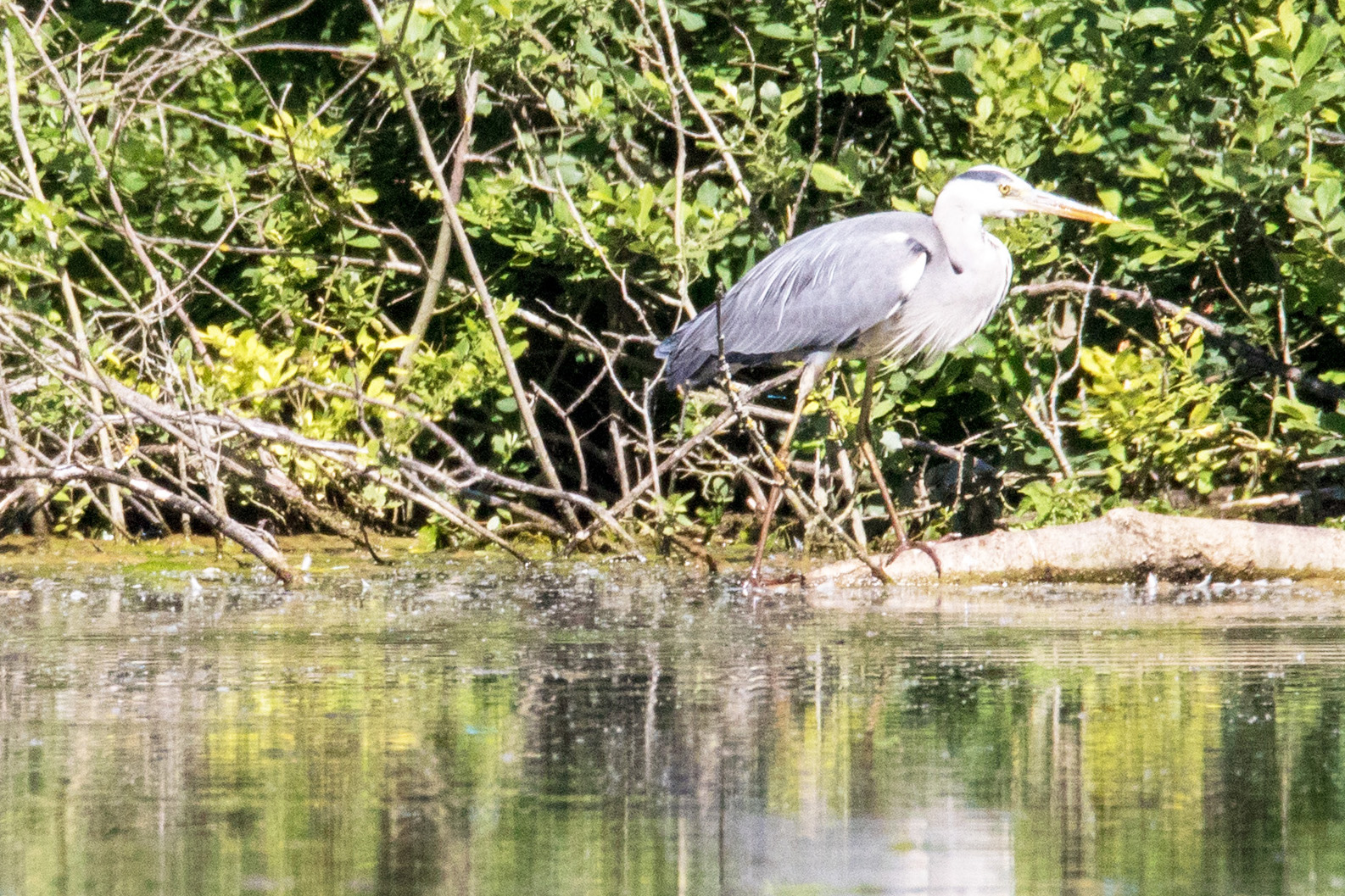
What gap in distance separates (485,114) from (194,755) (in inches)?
191

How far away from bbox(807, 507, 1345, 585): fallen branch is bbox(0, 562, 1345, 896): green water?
1.60 ft

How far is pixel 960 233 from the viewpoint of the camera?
6.92m

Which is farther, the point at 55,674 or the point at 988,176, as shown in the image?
the point at 988,176

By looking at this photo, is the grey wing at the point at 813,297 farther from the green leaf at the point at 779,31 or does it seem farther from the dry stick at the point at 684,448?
the green leaf at the point at 779,31

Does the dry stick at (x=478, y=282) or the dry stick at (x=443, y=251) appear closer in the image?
the dry stick at (x=478, y=282)

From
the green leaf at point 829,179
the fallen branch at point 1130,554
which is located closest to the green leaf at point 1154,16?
the green leaf at point 829,179

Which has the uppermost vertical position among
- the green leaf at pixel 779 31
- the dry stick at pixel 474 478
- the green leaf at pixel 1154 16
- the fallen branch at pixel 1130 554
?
the green leaf at pixel 779 31

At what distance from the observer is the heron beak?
679cm

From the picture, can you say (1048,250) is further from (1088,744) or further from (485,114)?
(1088,744)

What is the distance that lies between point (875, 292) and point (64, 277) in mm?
3141

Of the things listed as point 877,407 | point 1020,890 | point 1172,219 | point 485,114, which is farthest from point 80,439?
point 1020,890

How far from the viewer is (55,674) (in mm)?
4289

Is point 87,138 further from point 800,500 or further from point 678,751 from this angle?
point 678,751

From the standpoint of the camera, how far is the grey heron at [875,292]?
6777mm
